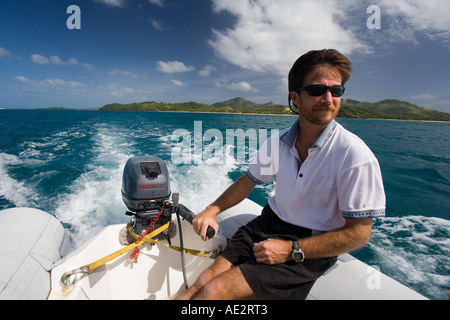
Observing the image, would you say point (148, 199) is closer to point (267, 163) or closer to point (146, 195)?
point (146, 195)

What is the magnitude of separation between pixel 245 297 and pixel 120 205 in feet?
11.2

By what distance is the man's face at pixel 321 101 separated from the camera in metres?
1.38

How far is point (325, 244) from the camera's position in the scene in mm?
1263

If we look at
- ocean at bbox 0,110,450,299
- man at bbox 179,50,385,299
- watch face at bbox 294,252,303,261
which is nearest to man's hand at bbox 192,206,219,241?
man at bbox 179,50,385,299

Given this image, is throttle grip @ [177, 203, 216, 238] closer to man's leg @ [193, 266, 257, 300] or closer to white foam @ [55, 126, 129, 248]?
man's leg @ [193, 266, 257, 300]

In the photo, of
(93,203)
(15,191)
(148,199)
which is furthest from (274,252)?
(15,191)

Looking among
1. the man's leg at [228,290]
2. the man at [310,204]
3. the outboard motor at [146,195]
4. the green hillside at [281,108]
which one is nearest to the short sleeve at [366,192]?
the man at [310,204]

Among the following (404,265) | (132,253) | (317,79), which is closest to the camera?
(317,79)

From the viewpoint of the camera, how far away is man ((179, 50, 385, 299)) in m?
1.20

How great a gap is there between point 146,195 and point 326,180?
1507 mm

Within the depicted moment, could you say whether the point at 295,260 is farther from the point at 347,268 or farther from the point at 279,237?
the point at 347,268

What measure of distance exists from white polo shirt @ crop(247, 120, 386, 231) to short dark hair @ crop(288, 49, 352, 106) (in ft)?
1.10

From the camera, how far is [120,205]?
3.99 m
